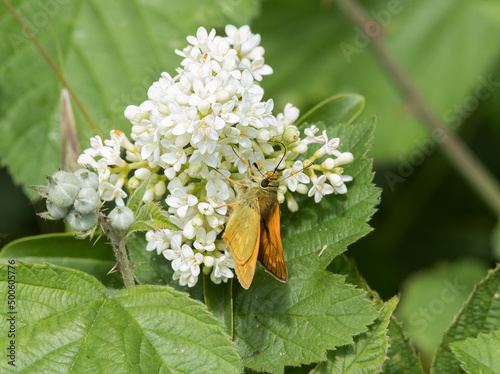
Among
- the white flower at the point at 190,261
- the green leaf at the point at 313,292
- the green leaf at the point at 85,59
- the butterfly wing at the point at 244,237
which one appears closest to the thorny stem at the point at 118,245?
the white flower at the point at 190,261

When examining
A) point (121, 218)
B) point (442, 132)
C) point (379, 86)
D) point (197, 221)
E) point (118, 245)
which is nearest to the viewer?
point (121, 218)

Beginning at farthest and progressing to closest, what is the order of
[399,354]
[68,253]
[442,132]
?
[442,132]
[68,253]
[399,354]

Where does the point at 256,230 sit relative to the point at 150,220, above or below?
below

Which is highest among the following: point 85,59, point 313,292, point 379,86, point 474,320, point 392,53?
point 85,59

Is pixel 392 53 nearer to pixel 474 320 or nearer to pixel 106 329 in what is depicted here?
pixel 474 320

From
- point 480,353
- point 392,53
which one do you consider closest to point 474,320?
point 480,353

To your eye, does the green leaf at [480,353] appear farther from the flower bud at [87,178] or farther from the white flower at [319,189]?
the flower bud at [87,178]

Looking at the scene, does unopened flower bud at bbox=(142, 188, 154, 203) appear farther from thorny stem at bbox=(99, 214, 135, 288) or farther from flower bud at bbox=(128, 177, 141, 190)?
thorny stem at bbox=(99, 214, 135, 288)
